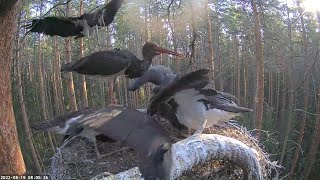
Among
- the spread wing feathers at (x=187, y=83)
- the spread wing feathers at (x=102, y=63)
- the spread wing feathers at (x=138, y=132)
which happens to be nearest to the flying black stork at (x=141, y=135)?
the spread wing feathers at (x=138, y=132)

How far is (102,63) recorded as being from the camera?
454cm

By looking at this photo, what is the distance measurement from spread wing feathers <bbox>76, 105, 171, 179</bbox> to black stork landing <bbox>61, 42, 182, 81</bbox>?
1.32 meters

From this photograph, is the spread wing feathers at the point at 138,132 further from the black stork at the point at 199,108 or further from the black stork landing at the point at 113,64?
the black stork landing at the point at 113,64

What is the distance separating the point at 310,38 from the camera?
26.6 metres

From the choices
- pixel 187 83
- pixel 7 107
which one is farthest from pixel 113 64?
pixel 187 83

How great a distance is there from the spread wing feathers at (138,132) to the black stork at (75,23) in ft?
5.36

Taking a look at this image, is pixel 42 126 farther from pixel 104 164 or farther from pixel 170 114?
pixel 170 114

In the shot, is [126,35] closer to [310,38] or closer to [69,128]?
[310,38]

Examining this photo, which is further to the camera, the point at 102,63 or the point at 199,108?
the point at 102,63

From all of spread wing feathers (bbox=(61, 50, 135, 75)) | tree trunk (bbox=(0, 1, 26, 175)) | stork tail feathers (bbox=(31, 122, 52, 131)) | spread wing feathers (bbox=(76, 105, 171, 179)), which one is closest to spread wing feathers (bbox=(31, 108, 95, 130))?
stork tail feathers (bbox=(31, 122, 52, 131))

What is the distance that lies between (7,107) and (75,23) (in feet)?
4.26

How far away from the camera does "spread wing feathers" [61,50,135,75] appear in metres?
4.48

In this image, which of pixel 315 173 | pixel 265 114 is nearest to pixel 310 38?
pixel 265 114

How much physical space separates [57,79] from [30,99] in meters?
1.79
